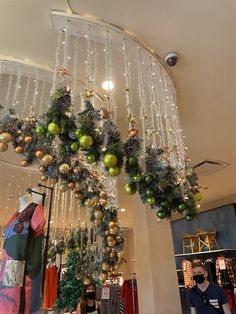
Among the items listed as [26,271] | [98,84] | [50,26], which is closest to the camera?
[26,271]

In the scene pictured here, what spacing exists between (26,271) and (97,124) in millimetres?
987

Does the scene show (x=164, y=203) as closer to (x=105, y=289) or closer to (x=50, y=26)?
(x=50, y=26)

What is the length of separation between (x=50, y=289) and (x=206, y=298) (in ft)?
7.65

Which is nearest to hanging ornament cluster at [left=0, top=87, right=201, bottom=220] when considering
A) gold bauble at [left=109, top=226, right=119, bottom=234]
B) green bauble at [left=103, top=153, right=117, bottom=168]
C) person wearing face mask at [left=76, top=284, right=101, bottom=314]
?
green bauble at [left=103, top=153, right=117, bottom=168]

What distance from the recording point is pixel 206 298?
2.74 meters

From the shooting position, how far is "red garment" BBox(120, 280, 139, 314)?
192 inches

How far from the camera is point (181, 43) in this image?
229cm

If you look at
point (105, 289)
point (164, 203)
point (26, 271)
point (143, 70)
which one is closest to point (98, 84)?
point (143, 70)

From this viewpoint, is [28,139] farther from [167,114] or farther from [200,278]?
[200,278]

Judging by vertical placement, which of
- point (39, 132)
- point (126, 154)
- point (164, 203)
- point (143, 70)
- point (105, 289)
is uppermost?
point (143, 70)

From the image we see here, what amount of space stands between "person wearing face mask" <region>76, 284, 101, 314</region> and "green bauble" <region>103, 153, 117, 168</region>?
2.98 metres

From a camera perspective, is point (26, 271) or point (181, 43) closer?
point (26, 271)

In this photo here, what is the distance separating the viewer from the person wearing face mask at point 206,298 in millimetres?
2662

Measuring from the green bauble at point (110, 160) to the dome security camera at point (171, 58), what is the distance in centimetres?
122
